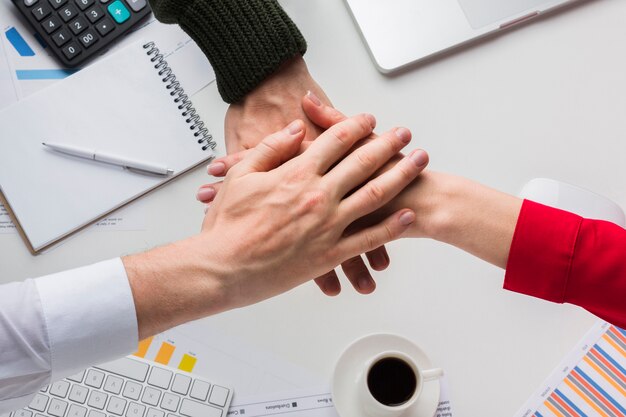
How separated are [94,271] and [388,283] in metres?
0.43

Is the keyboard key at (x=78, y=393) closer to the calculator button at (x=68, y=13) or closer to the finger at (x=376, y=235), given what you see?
the finger at (x=376, y=235)

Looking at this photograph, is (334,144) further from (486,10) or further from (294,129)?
(486,10)

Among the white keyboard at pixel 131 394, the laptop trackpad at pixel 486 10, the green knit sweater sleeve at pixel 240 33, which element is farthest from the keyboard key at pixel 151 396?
the laptop trackpad at pixel 486 10

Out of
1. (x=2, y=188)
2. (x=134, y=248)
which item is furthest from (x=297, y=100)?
(x=2, y=188)

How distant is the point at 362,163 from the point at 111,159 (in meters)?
0.41

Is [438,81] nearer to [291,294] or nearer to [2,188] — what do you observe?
[291,294]

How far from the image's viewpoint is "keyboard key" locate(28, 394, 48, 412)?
2.93 ft

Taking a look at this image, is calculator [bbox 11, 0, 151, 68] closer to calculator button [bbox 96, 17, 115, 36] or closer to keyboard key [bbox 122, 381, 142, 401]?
calculator button [bbox 96, 17, 115, 36]

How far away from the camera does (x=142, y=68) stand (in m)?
1.03

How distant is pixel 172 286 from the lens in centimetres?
75

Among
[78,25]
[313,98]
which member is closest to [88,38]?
[78,25]

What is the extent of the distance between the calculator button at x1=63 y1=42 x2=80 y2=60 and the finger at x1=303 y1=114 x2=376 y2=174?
17.9 inches

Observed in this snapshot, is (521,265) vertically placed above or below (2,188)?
below

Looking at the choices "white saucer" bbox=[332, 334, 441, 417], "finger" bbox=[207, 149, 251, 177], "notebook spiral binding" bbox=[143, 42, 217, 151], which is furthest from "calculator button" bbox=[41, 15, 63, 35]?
"white saucer" bbox=[332, 334, 441, 417]
